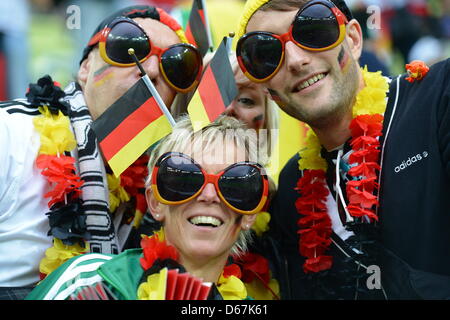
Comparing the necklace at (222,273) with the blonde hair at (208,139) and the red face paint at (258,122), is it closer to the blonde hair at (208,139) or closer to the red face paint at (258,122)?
the blonde hair at (208,139)

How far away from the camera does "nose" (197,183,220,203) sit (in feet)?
9.71

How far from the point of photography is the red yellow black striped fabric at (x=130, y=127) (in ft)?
11.0

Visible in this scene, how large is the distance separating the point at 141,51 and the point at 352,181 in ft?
4.14

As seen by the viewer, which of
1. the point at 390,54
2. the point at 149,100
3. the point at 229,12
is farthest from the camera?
the point at 390,54

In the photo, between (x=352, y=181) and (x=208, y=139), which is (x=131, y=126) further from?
(x=352, y=181)

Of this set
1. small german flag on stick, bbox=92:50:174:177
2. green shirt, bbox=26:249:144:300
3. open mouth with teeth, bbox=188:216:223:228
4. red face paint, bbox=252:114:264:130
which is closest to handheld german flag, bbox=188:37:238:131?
small german flag on stick, bbox=92:50:174:177

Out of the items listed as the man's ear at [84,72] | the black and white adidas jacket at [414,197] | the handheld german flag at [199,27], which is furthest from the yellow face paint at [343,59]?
the man's ear at [84,72]

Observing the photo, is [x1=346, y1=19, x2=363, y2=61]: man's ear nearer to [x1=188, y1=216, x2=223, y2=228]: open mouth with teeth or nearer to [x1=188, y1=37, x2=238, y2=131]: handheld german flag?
[x1=188, y1=37, x2=238, y2=131]: handheld german flag

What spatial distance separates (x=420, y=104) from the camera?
341cm

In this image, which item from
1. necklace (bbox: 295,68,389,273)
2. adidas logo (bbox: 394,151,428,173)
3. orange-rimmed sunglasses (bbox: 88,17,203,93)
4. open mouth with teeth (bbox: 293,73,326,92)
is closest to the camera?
adidas logo (bbox: 394,151,428,173)

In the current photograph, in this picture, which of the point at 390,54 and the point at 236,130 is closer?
the point at 236,130
